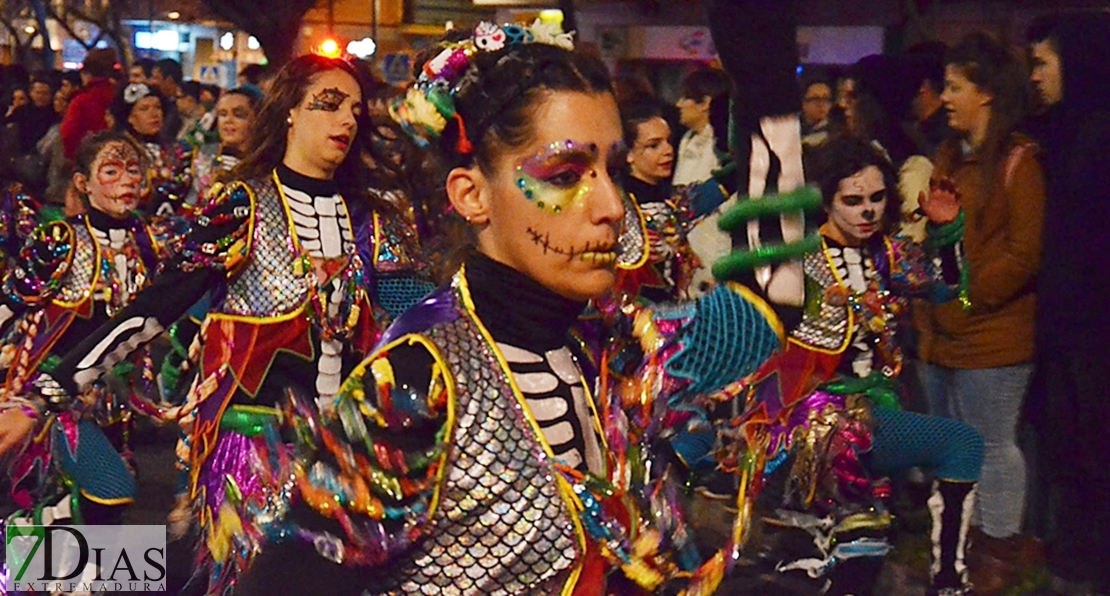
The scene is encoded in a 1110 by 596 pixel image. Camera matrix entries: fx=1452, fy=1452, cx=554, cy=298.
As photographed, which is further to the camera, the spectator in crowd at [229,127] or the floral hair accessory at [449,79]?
the spectator in crowd at [229,127]

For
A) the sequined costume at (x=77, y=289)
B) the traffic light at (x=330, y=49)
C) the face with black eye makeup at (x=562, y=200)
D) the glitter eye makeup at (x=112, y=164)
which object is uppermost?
the traffic light at (x=330, y=49)

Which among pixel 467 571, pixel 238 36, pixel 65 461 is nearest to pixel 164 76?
pixel 65 461

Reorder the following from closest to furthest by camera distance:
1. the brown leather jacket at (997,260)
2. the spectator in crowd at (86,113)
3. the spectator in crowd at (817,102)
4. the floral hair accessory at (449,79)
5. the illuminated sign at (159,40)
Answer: the floral hair accessory at (449,79) → the brown leather jacket at (997,260) → the spectator in crowd at (817,102) → the spectator in crowd at (86,113) → the illuminated sign at (159,40)

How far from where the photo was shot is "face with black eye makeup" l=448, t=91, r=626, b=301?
229cm

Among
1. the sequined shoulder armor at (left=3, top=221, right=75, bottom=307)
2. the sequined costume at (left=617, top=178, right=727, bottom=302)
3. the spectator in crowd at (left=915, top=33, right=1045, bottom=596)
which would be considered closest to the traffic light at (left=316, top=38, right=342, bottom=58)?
the sequined shoulder armor at (left=3, top=221, right=75, bottom=307)

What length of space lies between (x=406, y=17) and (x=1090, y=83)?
15.9 meters

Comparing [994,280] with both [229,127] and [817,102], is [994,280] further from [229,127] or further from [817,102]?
[229,127]

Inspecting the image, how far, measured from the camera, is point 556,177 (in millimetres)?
2305

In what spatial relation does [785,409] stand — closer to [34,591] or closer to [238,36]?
[34,591]

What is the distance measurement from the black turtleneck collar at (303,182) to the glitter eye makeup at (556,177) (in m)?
2.52

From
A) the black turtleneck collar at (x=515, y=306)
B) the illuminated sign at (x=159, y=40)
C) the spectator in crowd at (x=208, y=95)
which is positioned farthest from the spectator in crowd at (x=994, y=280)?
the illuminated sign at (x=159, y=40)

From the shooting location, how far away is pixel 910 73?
771 cm

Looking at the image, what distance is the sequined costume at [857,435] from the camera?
517 centimetres

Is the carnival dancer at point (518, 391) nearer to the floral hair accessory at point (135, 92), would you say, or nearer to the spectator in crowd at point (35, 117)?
the floral hair accessory at point (135, 92)
